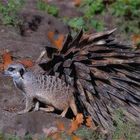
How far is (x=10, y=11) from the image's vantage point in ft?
32.0

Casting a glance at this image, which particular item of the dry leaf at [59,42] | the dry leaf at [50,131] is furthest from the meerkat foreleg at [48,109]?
the dry leaf at [59,42]

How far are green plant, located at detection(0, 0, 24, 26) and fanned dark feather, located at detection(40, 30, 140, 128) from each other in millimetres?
1777

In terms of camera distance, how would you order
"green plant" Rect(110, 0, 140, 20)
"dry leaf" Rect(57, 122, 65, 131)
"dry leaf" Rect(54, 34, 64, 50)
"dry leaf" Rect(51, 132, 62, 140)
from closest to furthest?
1. "dry leaf" Rect(51, 132, 62, 140)
2. "dry leaf" Rect(57, 122, 65, 131)
3. "dry leaf" Rect(54, 34, 64, 50)
4. "green plant" Rect(110, 0, 140, 20)

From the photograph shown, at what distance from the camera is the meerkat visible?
7746 millimetres

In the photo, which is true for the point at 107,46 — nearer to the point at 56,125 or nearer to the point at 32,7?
the point at 56,125

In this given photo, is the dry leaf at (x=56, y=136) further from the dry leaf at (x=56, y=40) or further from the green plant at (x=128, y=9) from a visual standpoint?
the green plant at (x=128, y=9)

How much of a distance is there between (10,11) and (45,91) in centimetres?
234

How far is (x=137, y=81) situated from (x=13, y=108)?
1521 millimetres

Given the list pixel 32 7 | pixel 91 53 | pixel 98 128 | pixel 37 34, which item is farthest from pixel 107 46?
pixel 32 7

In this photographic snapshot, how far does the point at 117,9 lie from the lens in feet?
37.3

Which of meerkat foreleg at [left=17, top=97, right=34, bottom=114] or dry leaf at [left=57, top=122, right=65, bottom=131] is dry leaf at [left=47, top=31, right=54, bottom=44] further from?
dry leaf at [left=57, top=122, right=65, bottom=131]

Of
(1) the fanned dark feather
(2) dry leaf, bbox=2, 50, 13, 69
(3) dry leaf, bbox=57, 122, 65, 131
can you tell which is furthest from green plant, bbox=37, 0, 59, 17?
(3) dry leaf, bbox=57, 122, 65, 131

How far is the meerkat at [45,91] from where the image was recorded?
7746 mm

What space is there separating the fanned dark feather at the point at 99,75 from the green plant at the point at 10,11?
1777 mm
